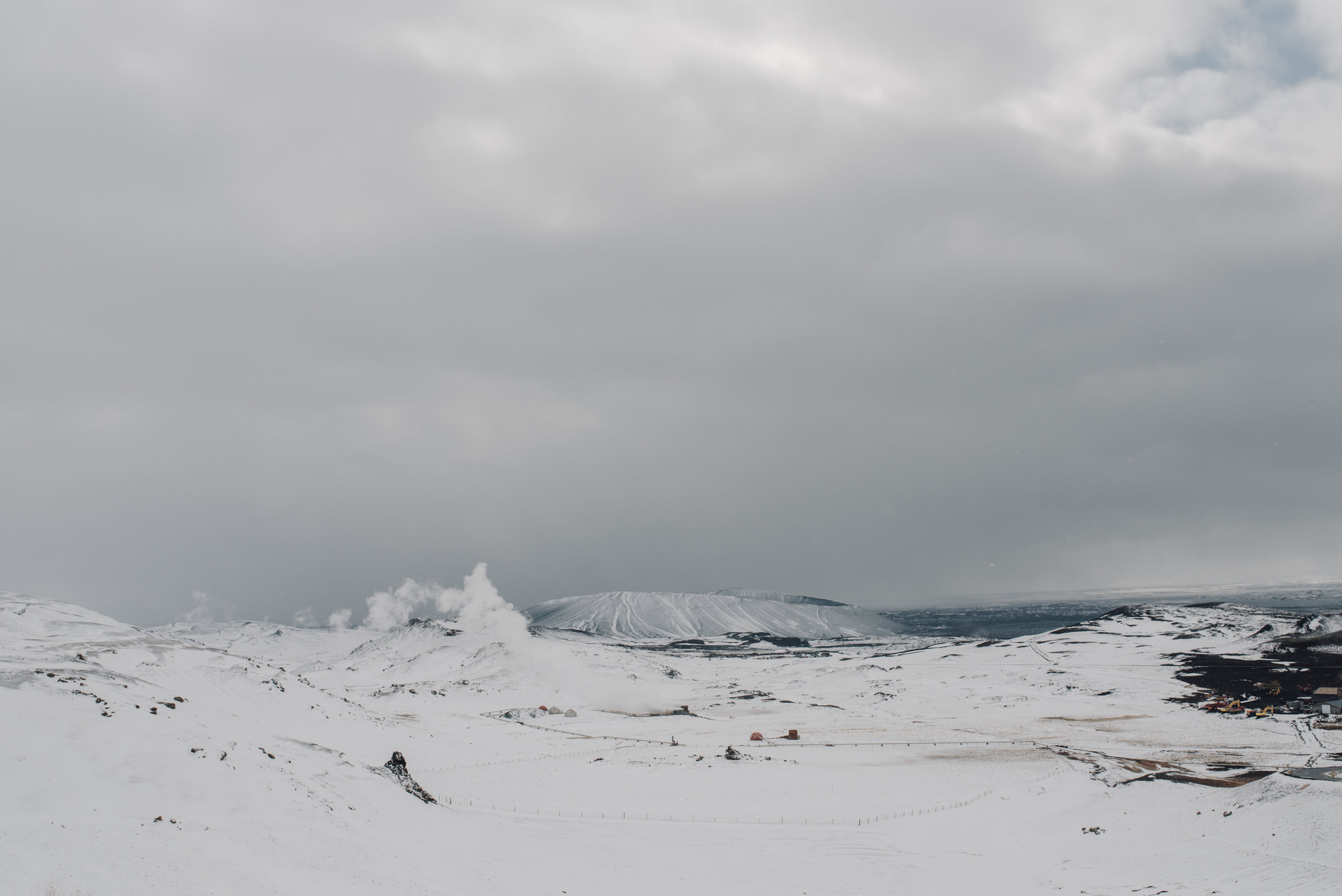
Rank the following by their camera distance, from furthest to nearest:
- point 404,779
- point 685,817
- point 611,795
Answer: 1. point 611,795
2. point 685,817
3. point 404,779

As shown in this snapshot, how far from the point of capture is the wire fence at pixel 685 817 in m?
37.2

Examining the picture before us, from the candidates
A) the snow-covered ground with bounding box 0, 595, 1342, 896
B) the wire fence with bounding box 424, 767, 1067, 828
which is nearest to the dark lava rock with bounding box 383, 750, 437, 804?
the snow-covered ground with bounding box 0, 595, 1342, 896

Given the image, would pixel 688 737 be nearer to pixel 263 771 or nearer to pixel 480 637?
pixel 263 771

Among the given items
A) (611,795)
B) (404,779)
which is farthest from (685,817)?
(404,779)

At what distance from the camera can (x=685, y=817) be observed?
126ft

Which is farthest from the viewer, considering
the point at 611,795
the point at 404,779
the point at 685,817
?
the point at 611,795

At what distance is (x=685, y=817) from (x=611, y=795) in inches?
273

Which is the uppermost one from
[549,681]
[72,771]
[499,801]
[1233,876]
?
[72,771]

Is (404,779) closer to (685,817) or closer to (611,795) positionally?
(611,795)

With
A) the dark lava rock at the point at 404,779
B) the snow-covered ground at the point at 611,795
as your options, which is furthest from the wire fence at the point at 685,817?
the dark lava rock at the point at 404,779

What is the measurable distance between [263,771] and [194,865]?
9790 millimetres

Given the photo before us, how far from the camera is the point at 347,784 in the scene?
3170 centimetres

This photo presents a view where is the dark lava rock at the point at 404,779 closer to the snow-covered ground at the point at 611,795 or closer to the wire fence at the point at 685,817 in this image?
the snow-covered ground at the point at 611,795

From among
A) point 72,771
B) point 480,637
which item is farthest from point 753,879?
point 480,637
